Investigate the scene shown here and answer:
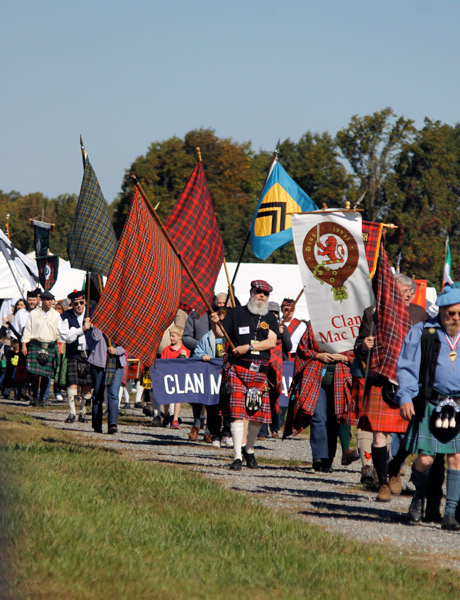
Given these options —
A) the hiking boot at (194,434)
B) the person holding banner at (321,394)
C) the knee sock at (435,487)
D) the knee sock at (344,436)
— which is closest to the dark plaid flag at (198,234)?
the hiking boot at (194,434)

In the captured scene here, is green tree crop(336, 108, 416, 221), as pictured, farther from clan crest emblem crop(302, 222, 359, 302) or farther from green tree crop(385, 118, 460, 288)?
clan crest emblem crop(302, 222, 359, 302)

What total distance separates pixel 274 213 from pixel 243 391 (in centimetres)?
476

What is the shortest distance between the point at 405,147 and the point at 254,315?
52.7 m

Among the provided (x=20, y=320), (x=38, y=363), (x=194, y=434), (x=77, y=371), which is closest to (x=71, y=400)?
(x=77, y=371)

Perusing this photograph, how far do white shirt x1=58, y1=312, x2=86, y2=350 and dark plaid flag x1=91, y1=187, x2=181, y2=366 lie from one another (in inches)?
209

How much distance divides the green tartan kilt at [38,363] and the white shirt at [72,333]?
8.96 ft

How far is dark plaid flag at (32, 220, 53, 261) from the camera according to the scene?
68.1 feet

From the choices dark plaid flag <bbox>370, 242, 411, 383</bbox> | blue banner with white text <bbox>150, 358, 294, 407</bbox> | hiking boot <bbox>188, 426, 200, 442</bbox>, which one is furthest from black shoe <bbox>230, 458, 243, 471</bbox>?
Answer: blue banner with white text <bbox>150, 358, 294, 407</bbox>

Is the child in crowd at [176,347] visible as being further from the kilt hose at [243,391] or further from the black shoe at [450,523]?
the black shoe at [450,523]

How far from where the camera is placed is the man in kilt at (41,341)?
1895 centimetres

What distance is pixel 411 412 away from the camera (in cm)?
798

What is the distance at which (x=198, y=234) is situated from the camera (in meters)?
14.0

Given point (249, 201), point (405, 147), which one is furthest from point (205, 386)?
point (249, 201)

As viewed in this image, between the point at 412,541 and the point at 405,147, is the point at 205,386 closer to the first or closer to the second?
the point at 412,541
